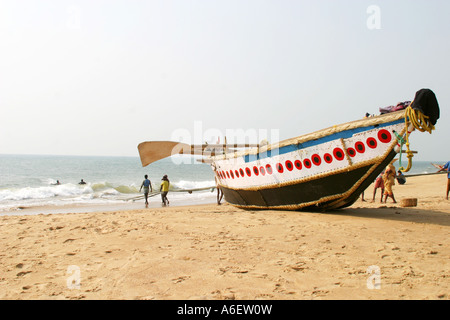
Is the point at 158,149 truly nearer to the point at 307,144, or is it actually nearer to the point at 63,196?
the point at 307,144

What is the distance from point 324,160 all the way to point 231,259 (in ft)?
12.9

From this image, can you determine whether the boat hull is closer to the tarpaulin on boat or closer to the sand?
the tarpaulin on boat

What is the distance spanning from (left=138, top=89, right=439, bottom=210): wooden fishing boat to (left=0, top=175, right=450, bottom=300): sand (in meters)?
0.90

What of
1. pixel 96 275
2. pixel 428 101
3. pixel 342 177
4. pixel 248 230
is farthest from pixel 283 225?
pixel 96 275

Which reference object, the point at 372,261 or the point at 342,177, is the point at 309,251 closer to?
the point at 372,261

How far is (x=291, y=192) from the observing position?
28.4 feet

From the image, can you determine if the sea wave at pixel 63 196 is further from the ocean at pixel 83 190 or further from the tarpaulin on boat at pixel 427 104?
the tarpaulin on boat at pixel 427 104

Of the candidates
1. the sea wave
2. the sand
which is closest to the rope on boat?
the sand

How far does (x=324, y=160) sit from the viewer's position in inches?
304

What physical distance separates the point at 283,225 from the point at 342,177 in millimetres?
1758

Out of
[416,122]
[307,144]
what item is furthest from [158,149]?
[416,122]
